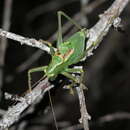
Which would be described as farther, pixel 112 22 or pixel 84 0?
pixel 84 0

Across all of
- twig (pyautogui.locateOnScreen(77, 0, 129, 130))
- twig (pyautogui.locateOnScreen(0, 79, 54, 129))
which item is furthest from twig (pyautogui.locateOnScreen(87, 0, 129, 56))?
twig (pyautogui.locateOnScreen(0, 79, 54, 129))

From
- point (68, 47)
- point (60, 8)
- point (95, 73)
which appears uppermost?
point (60, 8)

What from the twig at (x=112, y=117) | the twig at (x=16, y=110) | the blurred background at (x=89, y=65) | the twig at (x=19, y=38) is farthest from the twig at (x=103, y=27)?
the blurred background at (x=89, y=65)

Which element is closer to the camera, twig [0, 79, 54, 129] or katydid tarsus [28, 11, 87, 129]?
twig [0, 79, 54, 129]

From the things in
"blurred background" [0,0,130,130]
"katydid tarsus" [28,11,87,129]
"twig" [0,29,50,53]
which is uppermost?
"blurred background" [0,0,130,130]

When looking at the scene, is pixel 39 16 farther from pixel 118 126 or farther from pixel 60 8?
pixel 118 126

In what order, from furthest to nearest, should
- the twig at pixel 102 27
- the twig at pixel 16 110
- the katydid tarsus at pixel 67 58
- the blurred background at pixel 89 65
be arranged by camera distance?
Result: the blurred background at pixel 89 65 < the twig at pixel 102 27 < the katydid tarsus at pixel 67 58 < the twig at pixel 16 110

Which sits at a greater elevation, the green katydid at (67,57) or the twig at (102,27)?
the twig at (102,27)

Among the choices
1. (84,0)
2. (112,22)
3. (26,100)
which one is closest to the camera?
(26,100)

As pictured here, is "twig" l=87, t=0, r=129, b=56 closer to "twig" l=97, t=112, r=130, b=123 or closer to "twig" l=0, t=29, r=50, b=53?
"twig" l=0, t=29, r=50, b=53

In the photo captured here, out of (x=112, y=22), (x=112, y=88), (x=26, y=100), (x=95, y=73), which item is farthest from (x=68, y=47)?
(x=112, y=88)

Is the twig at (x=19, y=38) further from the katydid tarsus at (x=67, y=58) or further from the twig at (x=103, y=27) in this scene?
the twig at (x=103, y=27)
